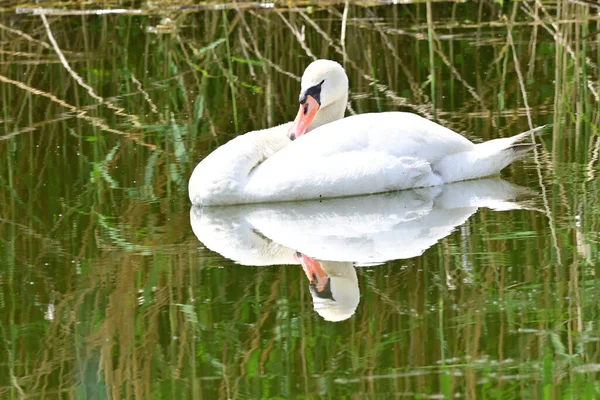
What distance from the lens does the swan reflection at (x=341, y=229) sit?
555cm

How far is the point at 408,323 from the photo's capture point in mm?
4832

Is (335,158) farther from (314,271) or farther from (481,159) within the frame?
(314,271)

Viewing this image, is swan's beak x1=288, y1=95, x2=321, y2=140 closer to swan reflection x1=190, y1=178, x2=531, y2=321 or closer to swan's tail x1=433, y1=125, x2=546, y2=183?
swan reflection x1=190, y1=178, x2=531, y2=321

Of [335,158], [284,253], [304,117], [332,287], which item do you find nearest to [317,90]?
[304,117]

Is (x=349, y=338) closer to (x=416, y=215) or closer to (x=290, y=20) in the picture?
(x=416, y=215)

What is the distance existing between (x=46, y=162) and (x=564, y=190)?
3226mm

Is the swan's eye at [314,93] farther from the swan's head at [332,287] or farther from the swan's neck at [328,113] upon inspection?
the swan's head at [332,287]

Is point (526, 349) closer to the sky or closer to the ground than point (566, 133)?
closer to the ground

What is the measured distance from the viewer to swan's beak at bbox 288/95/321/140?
24.3 ft

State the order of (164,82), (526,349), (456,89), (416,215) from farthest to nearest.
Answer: (164,82), (456,89), (416,215), (526,349)

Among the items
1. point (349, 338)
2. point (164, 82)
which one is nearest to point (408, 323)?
point (349, 338)

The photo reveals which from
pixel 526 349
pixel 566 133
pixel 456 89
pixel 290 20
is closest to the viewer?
pixel 526 349

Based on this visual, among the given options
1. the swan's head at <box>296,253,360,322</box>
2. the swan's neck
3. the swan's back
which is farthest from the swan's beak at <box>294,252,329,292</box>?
the swan's neck

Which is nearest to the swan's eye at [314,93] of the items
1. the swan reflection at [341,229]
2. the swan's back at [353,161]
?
the swan's back at [353,161]
